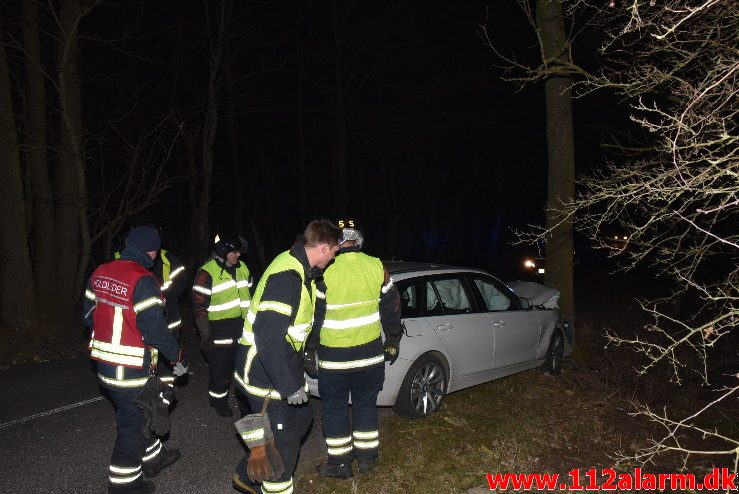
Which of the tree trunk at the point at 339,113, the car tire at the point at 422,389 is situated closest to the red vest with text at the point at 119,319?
the car tire at the point at 422,389

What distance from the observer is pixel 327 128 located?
23734mm

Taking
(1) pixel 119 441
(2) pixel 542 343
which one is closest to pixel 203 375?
(1) pixel 119 441

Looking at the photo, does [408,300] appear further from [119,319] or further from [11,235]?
[11,235]

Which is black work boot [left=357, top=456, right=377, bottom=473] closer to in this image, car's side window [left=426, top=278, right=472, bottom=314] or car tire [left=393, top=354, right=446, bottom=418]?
car tire [left=393, top=354, right=446, bottom=418]

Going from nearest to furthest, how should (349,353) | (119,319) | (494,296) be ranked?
1. (119,319)
2. (349,353)
3. (494,296)

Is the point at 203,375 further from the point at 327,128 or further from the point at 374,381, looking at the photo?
the point at 327,128

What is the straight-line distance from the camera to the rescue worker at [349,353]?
4.72 m

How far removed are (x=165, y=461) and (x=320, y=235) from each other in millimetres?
2599

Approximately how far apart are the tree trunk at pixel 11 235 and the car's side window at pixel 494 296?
783cm

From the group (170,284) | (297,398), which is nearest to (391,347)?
(297,398)

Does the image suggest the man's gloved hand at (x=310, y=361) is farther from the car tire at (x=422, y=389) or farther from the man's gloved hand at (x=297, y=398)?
the car tire at (x=422, y=389)

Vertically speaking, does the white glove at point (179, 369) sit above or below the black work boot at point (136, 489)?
above

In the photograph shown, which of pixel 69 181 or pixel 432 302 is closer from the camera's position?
pixel 432 302

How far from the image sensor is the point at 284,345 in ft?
11.9
